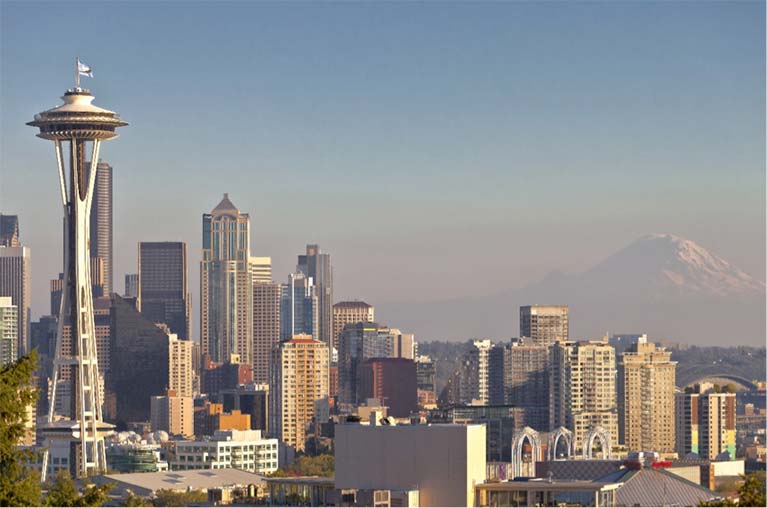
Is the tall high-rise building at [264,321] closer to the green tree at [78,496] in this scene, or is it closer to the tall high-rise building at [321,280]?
the tall high-rise building at [321,280]

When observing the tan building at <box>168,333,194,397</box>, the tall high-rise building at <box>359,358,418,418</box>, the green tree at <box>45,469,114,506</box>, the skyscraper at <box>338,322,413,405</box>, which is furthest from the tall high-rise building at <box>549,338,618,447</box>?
the green tree at <box>45,469,114,506</box>

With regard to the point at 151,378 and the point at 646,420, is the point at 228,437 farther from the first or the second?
the point at 151,378

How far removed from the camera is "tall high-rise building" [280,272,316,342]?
131125mm

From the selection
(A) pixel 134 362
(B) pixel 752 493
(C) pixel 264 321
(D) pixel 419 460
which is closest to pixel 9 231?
(A) pixel 134 362

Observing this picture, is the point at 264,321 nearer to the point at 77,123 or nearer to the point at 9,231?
the point at 9,231

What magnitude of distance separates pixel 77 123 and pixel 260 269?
2943 inches

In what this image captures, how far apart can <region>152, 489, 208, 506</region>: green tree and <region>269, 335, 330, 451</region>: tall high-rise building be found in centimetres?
3902

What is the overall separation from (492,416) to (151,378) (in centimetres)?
3874

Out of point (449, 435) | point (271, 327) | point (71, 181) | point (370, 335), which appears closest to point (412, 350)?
point (370, 335)

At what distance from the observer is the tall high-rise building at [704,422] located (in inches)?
3056

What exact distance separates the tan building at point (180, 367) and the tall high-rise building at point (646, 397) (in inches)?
1112

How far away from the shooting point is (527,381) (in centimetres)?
9656

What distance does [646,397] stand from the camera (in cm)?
8894

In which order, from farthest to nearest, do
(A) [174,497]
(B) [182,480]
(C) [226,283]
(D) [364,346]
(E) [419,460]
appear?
1. (C) [226,283]
2. (D) [364,346]
3. (B) [182,480]
4. (A) [174,497]
5. (E) [419,460]
